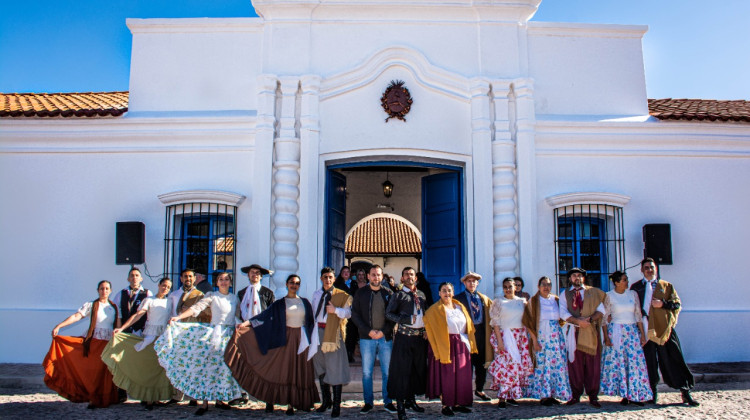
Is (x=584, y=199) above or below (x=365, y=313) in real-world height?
above

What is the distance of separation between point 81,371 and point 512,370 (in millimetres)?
4997

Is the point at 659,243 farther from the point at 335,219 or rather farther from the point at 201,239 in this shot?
the point at 201,239

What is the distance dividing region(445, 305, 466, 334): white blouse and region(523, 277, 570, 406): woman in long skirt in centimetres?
88

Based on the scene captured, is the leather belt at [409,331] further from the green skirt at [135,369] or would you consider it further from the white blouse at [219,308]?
the green skirt at [135,369]

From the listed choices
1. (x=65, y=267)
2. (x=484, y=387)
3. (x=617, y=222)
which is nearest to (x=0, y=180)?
(x=65, y=267)

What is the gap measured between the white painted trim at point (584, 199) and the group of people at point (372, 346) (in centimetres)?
219

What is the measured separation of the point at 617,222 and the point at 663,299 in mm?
2434

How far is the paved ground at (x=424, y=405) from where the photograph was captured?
6973mm

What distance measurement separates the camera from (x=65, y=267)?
9.94m

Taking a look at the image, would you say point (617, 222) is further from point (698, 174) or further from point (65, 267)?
point (65, 267)

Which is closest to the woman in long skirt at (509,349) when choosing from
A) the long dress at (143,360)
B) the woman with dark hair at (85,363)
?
the long dress at (143,360)

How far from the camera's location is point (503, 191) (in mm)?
9711

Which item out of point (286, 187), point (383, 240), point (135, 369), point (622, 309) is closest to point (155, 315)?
point (135, 369)

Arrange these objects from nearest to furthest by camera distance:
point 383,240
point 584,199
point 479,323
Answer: point 479,323 < point 584,199 < point 383,240
